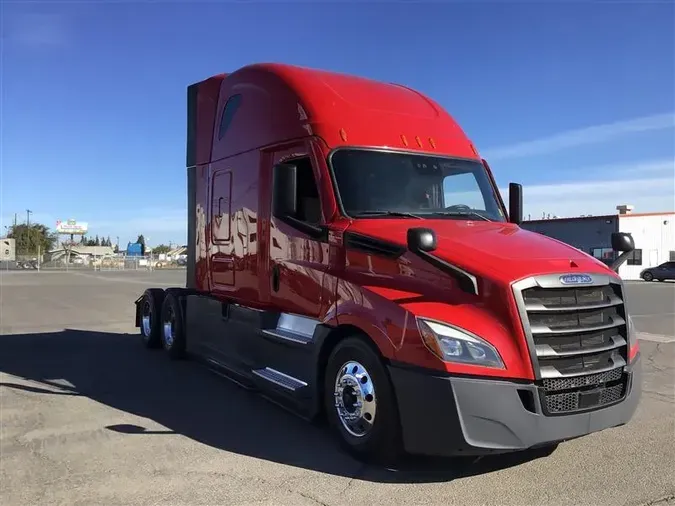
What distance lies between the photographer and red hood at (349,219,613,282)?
166 inches

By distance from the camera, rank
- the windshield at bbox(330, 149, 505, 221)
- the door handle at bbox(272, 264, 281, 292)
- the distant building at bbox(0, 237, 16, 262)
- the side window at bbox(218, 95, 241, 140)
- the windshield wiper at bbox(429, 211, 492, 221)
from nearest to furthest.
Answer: the windshield at bbox(330, 149, 505, 221)
the windshield wiper at bbox(429, 211, 492, 221)
the door handle at bbox(272, 264, 281, 292)
the side window at bbox(218, 95, 241, 140)
the distant building at bbox(0, 237, 16, 262)

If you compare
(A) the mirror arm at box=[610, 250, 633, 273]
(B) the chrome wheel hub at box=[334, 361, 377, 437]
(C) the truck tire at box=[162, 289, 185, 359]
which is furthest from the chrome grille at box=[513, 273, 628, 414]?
(C) the truck tire at box=[162, 289, 185, 359]

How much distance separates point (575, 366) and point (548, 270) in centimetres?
69

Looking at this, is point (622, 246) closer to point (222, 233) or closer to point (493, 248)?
point (493, 248)

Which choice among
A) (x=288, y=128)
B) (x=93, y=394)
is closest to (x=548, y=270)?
(x=288, y=128)

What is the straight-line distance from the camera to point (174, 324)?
350 inches

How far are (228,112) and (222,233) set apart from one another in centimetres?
148

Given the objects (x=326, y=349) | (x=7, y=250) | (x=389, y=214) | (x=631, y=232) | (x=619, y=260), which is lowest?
(x=326, y=349)

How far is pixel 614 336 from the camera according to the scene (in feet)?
14.8

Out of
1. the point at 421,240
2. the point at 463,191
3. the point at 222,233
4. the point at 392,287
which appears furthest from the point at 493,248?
the point at 222,233

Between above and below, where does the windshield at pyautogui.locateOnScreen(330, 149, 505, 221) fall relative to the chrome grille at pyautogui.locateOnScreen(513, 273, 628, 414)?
above

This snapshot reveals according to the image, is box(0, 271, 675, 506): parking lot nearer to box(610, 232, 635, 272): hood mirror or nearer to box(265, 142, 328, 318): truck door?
box(265, 142, 328, 318): truck door

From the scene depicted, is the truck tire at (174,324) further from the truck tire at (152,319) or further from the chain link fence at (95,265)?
the chain link fence at (95,265)

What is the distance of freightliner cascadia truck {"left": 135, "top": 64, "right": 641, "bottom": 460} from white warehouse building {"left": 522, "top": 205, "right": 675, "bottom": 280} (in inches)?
1711
